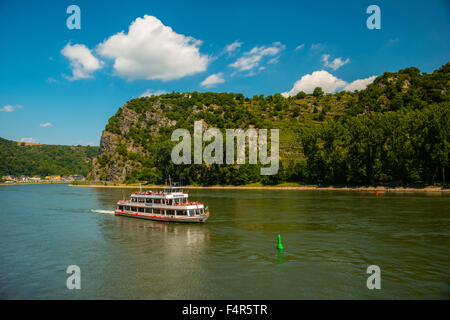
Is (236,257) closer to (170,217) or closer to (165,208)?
(170,217)

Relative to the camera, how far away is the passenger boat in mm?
54812

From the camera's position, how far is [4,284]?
88.1 feet

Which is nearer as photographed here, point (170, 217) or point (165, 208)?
point (170, 217)

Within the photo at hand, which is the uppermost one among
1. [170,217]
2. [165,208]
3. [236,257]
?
[165,208]

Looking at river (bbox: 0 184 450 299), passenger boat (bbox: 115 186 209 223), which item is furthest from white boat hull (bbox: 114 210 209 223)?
river (bbox: 0 184 450 299)

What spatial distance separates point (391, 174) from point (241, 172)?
65.0m

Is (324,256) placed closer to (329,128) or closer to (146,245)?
(146,245)

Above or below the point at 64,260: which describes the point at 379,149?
above

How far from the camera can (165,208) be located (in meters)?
57.6

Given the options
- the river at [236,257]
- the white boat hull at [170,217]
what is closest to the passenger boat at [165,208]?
the white boat hull at [170,217]

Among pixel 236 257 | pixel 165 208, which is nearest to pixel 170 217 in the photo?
pixel 165 208

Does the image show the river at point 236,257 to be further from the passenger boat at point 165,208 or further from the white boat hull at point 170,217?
the passenger boat at point 165,208

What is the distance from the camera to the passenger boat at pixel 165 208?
2158 inches
